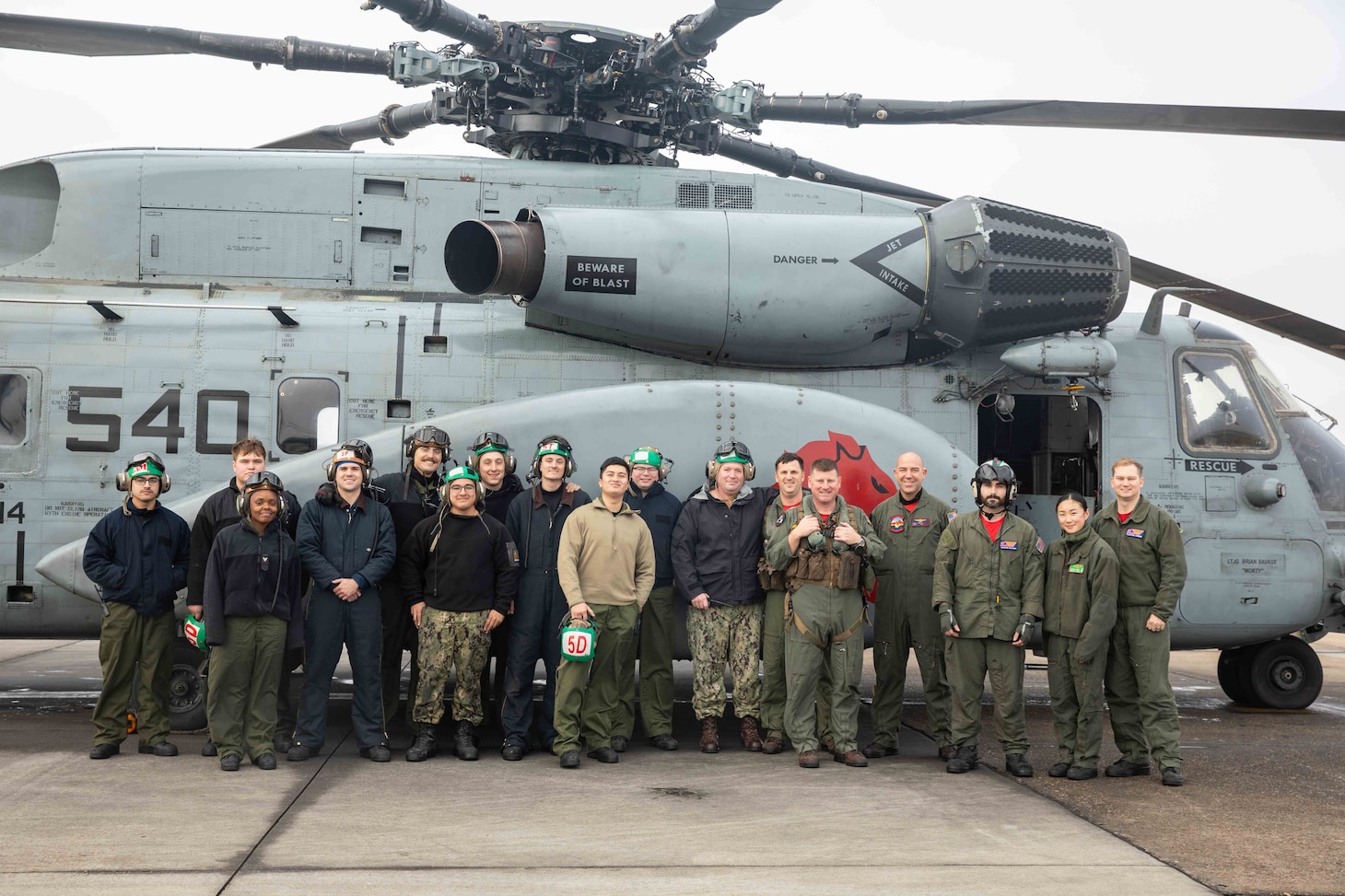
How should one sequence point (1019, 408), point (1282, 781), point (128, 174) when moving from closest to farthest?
point (1282, 781) → point (128, 174) → point (1019, 408)

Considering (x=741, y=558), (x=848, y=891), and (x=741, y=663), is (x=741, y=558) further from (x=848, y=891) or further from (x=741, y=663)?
(x=848, y=891)

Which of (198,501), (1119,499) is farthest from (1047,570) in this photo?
(198,501)

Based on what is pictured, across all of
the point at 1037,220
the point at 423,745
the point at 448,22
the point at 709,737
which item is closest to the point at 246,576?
the point at 423,745

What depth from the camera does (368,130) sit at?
1016cm

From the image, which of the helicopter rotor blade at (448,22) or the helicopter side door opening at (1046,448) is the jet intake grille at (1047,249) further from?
the helicopter rotor blade at (448,22)

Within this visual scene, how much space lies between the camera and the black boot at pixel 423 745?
682 centimetres

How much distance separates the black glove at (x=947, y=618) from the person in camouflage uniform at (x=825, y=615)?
1.59ft

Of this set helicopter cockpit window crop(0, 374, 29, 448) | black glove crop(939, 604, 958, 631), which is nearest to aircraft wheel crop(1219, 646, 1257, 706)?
black glove crop(939, 604, 958, 631)

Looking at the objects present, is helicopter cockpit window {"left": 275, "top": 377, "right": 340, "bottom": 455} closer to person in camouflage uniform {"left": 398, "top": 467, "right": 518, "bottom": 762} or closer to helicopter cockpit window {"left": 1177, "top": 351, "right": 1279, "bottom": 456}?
person in camouflage uniform {"left": 398, "top": 467, "right": 518, "bottom": 762}

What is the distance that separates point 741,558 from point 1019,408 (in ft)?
11.6

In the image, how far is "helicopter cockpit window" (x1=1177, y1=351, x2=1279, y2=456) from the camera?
9.03 m

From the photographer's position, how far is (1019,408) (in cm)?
955

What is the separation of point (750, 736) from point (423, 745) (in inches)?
79.9

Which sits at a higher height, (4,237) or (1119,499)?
(4,237)
